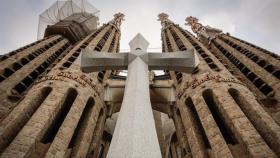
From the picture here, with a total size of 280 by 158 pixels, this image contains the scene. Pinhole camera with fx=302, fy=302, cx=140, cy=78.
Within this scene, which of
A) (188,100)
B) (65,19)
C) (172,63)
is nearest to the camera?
(172,63)

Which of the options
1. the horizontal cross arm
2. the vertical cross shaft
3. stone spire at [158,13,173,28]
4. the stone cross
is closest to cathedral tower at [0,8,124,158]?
the horizontal cross arm

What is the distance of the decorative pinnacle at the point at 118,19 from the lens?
37294 mm

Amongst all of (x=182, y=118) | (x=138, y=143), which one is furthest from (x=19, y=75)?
(x=138, y=143)

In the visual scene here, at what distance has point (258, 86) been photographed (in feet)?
56.8

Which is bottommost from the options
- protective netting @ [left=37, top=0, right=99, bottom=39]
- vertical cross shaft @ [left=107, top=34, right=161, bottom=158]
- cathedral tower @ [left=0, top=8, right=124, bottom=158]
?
vertical cross shaft @ [left=107, top=34, right=161, bottom=158]

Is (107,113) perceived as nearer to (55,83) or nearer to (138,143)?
(55,83)

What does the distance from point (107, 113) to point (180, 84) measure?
4.56 m

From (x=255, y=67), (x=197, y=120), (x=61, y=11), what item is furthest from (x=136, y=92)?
(x=61, y=11)

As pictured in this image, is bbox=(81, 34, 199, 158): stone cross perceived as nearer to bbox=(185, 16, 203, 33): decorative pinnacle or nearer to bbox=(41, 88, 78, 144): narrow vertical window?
bbox=(41, 88, 78, 144): narrow vertical window

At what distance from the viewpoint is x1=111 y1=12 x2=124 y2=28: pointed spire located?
3688cm

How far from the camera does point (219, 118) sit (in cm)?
1348

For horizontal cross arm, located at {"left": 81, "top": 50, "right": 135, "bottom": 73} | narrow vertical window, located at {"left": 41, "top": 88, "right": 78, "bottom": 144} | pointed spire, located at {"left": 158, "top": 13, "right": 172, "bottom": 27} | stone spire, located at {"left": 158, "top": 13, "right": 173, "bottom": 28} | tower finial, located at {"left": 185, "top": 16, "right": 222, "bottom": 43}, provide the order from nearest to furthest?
1. horizontal cross arm, located at {"left": 81, "top": 50, "right": 135, "bottom": 73}
2. narrow vertical window, located at {"left": 41, "top": 88, "right": 78, "bottom": 144}
3. tower finial, located at {"left": 185, "top": 16, "right": 222, "bottom": 43}
4. stone spire, located at {"left": 158, "top": 13, "right": 173, "bottom": 28}
5. pointed spire, located at {"left": 158, "top": 13, "right": 172, "bottom": 27}

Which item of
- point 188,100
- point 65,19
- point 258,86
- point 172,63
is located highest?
point 65,19

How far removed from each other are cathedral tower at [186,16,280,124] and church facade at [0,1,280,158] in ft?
0.19
